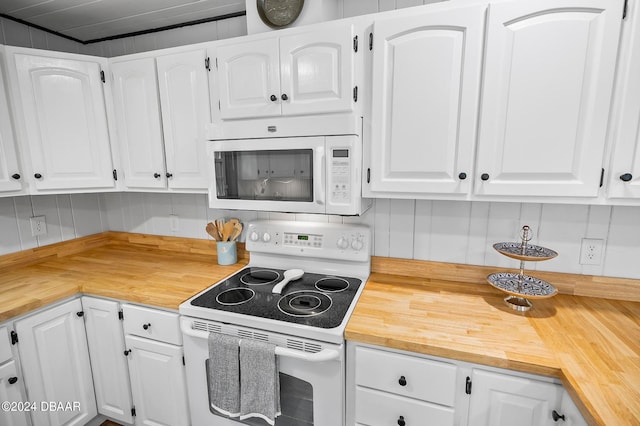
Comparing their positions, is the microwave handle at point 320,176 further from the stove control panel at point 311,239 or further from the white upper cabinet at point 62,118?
the white upper cabinet at point 62,118

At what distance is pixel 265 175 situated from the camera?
1438 millimetres

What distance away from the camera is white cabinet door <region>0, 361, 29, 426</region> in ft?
4.41

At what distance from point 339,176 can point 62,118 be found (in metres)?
1.60

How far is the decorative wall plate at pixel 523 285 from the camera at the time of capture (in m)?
1.24

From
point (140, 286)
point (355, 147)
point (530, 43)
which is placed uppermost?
point (530, 43)

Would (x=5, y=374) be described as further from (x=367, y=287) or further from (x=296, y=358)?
(x=367, y=287)

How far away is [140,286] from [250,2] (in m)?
1.50

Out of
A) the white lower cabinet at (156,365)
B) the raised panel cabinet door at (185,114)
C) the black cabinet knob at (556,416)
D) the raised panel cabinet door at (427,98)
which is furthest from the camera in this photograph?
the raised panel cabinet door at (185,114)

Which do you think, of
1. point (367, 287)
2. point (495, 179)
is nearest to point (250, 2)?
point (495, 179)

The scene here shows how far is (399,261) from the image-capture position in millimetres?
1645

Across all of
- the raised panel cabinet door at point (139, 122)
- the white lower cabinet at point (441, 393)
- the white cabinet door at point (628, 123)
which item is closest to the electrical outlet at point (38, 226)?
the raised panel cabinet door at point (139, 122)

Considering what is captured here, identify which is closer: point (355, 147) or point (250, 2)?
point (355, 147)

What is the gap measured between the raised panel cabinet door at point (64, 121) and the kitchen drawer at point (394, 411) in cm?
184

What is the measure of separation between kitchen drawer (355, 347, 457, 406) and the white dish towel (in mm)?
334
